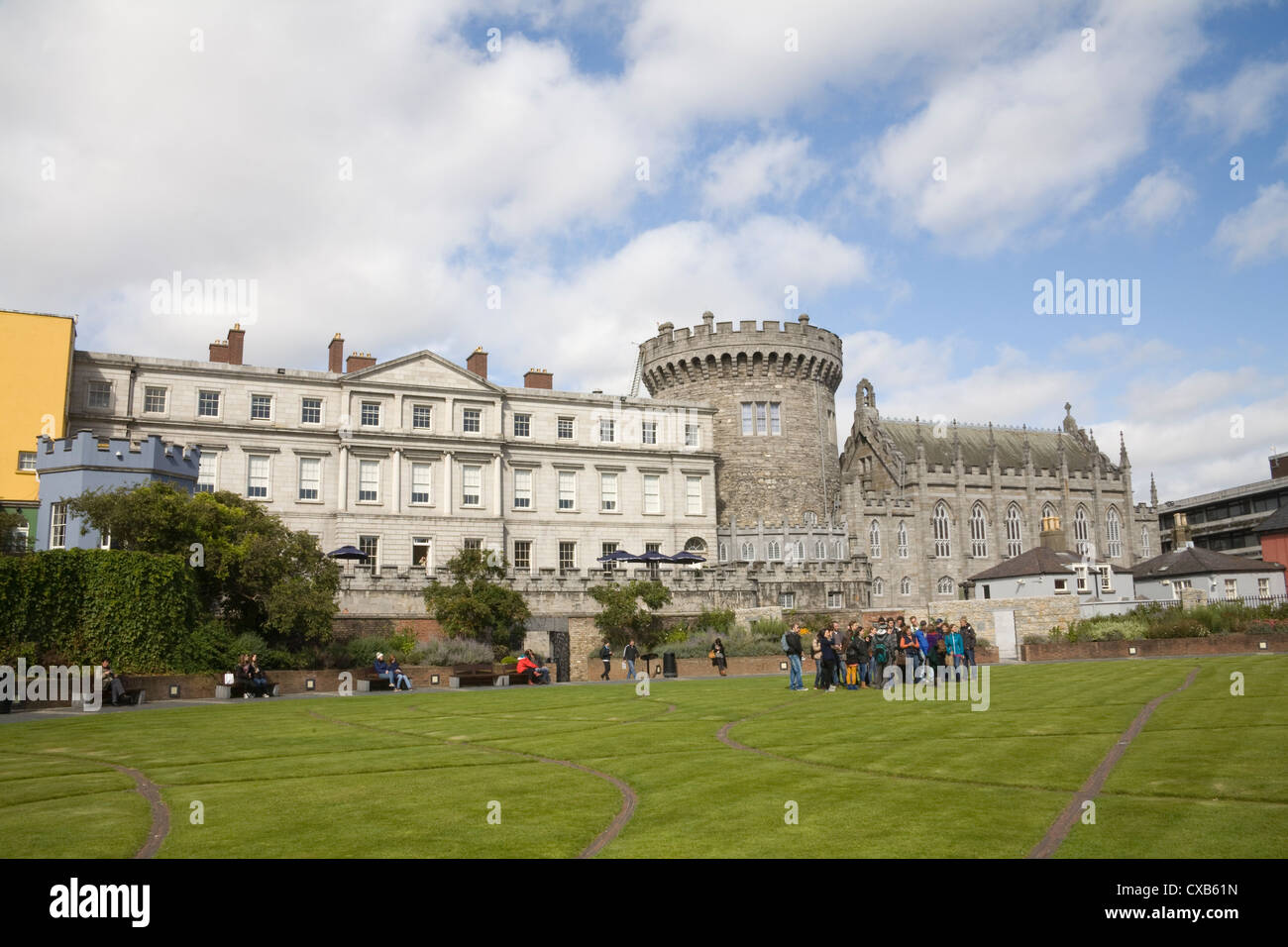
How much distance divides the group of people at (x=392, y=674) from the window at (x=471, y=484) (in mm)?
21791

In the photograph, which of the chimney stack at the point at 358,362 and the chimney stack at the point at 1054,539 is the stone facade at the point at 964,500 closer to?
the chimney stack at the point at 1054,539

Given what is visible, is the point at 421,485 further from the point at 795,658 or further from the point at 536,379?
the point at 795,658

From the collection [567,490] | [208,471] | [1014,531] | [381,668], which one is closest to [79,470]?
[208,471]

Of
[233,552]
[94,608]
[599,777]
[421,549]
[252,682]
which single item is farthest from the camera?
[421,549]

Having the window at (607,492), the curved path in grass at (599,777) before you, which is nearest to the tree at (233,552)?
the curved path in grass at (599,777)

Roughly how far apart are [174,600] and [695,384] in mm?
41087

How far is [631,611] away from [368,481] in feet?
59.7

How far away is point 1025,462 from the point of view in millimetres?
75750

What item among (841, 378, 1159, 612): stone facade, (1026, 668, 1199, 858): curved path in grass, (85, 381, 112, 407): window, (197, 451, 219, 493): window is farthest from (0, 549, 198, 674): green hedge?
(841, 378, 1159, 612): stone facade

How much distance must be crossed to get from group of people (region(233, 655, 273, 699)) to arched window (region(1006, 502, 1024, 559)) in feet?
188

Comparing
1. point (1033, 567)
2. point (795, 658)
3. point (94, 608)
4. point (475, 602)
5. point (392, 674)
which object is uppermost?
point (1033, 567)

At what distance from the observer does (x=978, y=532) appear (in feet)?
237
